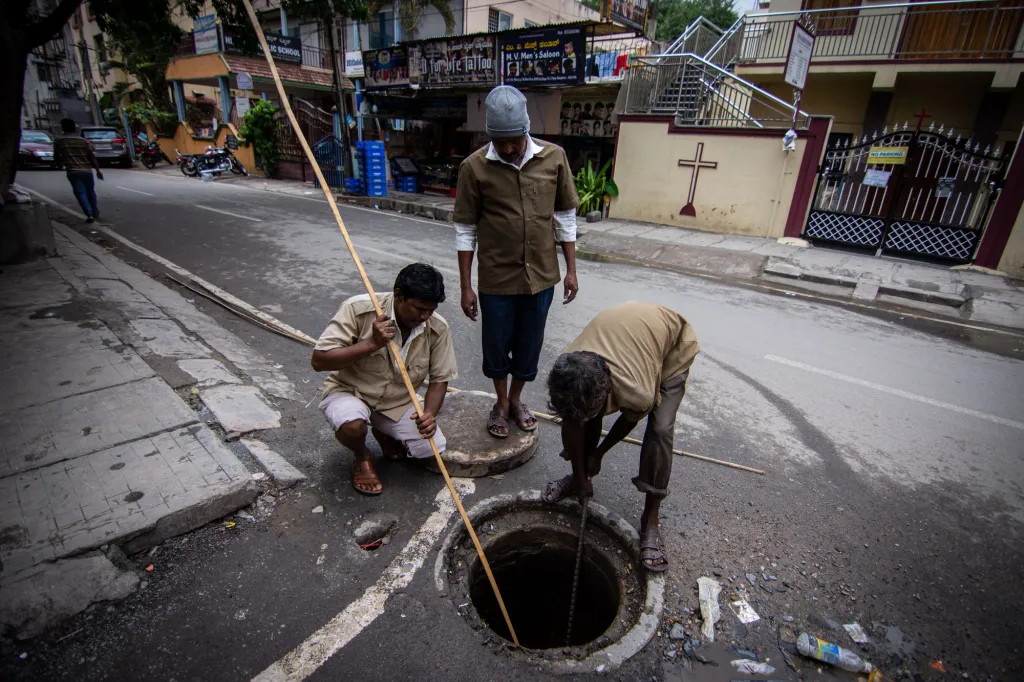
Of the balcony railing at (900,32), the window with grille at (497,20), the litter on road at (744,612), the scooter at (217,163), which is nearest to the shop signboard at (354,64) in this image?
the window with grille at (497,20)

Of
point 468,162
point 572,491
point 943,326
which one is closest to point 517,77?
point 943,326

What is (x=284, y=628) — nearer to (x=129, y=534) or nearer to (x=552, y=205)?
(x=129, y=534)

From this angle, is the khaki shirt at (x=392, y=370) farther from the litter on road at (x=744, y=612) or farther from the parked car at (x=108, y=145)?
the parked car at (x=108, y=145)

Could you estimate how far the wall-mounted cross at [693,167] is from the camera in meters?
10.6

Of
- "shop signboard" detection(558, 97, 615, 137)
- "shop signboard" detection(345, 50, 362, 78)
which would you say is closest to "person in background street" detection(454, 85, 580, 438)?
"shop signboard" detection(558, 97, 615, 137)

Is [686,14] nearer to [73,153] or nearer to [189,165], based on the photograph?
[189,165]

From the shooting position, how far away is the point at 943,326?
618 centimetres

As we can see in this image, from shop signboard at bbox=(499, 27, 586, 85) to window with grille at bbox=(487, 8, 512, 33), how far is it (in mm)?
9534

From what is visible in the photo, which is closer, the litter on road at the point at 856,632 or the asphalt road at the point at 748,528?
the asphalt road at the point at 748,528

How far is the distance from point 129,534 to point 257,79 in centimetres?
2198

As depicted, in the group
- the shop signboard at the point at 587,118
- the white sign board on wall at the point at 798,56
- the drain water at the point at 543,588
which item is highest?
the white sign board on wall at the point at 798,56

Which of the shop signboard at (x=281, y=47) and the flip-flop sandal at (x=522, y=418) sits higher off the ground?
the shop signboard at (x=281, y=47)

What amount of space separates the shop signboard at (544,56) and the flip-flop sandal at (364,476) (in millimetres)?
11461

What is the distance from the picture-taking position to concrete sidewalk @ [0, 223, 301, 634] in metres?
2.21
